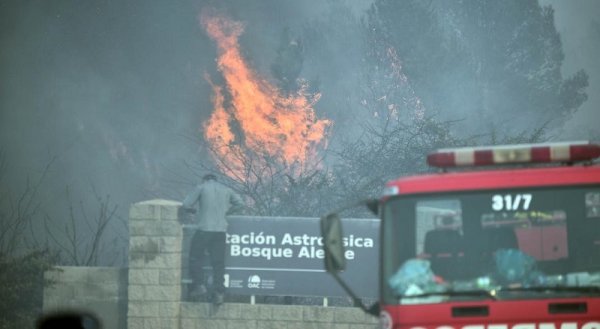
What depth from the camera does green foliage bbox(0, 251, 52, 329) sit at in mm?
14094

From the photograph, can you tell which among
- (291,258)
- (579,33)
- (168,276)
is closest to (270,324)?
(291,258)

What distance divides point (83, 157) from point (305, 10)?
2001 cm

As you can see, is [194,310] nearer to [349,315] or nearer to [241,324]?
[241,324]

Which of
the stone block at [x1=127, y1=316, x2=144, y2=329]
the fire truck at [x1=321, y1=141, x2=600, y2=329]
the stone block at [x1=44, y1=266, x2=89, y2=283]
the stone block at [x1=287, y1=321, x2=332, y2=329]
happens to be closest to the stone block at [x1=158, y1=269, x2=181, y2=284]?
the stone block at [x1=127, y1=316, x2=144, y2=329]

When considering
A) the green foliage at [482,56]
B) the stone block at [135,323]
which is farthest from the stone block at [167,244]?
the green foliage at [482,56]

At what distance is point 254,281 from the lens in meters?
13.5

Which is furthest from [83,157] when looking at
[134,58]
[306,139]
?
[306,139]

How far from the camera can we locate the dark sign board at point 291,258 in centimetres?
1332

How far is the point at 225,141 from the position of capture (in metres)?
29.2

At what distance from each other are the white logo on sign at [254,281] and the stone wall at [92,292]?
160cm

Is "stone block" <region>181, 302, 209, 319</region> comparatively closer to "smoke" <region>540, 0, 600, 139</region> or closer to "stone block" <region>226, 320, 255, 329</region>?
"stone block" <region>226, 320, 255, 329</region>

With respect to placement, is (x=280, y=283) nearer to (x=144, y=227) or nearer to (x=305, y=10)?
(x=144, y=227)

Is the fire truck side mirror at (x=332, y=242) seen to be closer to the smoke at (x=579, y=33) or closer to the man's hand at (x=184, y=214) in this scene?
the man's hand at (x=184, y=214)

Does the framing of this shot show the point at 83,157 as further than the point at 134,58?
No
